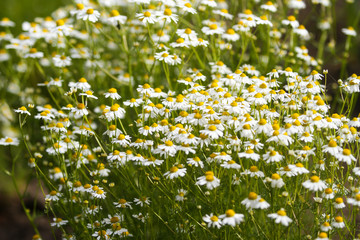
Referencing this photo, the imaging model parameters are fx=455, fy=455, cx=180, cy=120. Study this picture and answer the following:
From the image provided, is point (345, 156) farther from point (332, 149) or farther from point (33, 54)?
point (33, 54)

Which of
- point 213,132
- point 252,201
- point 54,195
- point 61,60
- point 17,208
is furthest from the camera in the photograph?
point 17,208

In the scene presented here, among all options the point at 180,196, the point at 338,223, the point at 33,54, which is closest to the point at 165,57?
the point at 180,196

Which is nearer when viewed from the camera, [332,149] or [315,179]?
[315,179]

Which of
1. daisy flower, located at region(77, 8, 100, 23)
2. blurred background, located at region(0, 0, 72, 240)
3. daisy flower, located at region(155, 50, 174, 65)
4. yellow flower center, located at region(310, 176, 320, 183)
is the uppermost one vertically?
daisy flower, located at region(77, 8, 100, 23)

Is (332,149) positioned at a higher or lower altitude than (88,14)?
lower

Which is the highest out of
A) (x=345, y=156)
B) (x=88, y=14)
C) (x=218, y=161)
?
(x=88, y=14)

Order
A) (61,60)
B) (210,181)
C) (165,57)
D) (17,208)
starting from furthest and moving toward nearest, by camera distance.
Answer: (17,208) < (61,60) < (165,57) < (210,181)

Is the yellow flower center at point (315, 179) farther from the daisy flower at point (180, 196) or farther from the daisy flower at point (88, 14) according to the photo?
the daisy flower at point (88, 14)

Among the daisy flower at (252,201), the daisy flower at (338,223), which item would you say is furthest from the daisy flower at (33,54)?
→ the daisy flower at (338,223)

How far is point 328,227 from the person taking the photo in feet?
8.18

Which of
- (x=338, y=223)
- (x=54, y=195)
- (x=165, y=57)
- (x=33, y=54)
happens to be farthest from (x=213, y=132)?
(x=33, y=54)

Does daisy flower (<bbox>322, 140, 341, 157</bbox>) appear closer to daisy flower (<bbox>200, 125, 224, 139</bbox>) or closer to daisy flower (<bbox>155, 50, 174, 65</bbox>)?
daisy flower (<bbox>200, 125, 224, 139</bbox>)

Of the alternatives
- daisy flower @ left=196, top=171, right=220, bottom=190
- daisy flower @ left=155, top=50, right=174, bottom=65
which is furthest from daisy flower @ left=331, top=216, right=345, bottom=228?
daisy flower @ left=155, top=50, right=174, bottom=65

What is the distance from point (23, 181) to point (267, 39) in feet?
9.82
